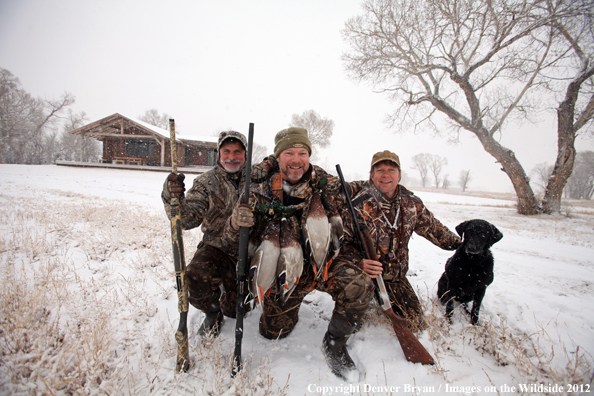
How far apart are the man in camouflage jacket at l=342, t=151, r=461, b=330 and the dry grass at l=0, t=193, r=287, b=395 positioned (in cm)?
162

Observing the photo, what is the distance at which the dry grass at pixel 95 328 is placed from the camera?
167 centimetres

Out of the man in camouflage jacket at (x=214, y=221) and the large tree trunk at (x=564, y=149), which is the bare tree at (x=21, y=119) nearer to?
the man in camouflage jacket at (x=214, y=221)

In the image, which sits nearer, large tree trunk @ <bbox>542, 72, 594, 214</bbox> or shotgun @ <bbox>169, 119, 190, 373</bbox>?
shotgun @ <bbox>169, 119, 190, 373</bbox>

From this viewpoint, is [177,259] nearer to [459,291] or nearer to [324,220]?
[324,220]

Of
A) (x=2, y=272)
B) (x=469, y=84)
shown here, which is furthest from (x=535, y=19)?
(x=2, y=272)

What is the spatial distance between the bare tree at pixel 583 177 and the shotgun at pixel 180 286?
70803 mm

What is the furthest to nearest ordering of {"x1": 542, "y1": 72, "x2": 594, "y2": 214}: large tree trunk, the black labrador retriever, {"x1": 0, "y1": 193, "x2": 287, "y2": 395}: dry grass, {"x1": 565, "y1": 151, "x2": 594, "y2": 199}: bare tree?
{"x1": 565, "y1": 151, "x2": 594, "y2": 199}: bare tree < {"x1": 542, "y1": 72, "x2": 594, "y2": 214}: large tree trunk < the black labrador retriever < {"x1": 0, "y1": 193, "x2": 287, "y2": 395}: dry grass

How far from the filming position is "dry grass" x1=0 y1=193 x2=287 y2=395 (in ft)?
5.47

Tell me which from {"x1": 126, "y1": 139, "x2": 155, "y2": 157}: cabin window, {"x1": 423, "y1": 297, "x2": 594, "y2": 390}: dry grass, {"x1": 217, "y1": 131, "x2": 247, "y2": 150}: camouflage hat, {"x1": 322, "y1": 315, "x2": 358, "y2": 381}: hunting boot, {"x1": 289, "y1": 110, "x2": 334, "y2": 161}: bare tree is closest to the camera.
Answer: {"x1": 423, "y1": 297, "x2": 594, "y2": 390}: dry grass

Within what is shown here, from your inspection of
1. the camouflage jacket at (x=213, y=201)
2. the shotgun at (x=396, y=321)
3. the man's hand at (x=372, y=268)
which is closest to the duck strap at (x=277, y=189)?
the camouflage jacket at (x=213, y=201)

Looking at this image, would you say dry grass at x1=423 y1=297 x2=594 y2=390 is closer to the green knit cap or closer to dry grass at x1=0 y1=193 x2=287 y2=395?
dry grass at x1=0 y1=193 x2=287 y2=395

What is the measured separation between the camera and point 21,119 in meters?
29.6

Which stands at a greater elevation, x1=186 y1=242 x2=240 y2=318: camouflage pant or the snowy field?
x1=186 y1=242 x2=240 y2=318: camouflage pant

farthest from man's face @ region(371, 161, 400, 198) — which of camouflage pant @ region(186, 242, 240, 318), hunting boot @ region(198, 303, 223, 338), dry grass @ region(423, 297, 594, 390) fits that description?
hunting boot @ region(198, 303, 223, 338)
